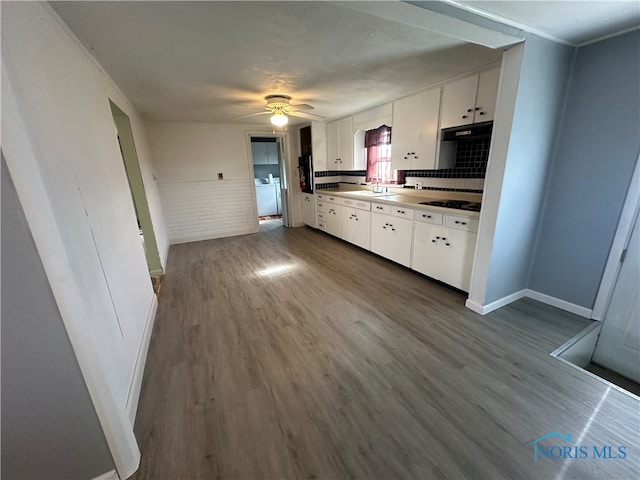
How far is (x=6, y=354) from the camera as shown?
36.1 inches

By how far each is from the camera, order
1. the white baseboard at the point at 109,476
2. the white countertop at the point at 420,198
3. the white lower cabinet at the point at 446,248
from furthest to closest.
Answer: the white countertop at the point at 420,198
the white lower cabinet at the point at 446,248
the white baseboard at the point at 109,476

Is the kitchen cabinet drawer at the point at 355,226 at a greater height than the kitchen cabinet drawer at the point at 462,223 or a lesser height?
lesser

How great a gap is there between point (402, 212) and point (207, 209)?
3.75 m

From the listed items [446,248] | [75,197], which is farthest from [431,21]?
[75,197]

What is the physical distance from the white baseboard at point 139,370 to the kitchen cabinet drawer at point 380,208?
287 centimetres

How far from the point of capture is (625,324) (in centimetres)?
209

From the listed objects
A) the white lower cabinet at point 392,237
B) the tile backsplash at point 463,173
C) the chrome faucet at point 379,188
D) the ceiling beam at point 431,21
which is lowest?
the white lower cabinet at point 392,237

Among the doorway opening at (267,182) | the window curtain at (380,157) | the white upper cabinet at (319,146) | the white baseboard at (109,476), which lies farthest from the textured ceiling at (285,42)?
the doorway opening at (267,182)

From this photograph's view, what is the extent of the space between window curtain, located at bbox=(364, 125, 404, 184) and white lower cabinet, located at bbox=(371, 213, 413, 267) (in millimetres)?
855

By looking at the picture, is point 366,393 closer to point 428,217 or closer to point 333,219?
point 428,217

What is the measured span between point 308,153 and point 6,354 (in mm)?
5029

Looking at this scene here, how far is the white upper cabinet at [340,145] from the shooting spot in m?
4.55

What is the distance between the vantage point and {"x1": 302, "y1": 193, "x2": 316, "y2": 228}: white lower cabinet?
5452mm

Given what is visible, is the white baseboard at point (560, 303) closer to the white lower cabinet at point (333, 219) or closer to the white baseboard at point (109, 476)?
the white lower cabinet at point (333, 219)
